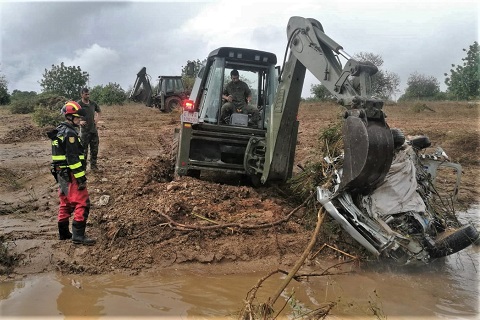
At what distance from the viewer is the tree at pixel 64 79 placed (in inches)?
1762

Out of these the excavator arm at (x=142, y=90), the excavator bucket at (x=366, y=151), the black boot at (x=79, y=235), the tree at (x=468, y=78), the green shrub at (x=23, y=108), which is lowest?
the black boot at (x=79, y=235)

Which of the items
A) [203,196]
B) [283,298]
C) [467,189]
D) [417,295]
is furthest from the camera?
[467,189]

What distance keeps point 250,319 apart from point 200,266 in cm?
187

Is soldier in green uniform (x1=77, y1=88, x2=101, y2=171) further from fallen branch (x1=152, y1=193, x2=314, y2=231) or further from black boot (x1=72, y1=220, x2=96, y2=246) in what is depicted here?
fallen branch (x1=152, y1=193, x2=314, y2=231)

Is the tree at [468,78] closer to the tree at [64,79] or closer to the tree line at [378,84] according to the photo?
the tree line at [378,84]

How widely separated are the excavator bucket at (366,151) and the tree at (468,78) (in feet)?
101

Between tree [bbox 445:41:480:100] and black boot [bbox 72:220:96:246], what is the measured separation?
31.9 metres

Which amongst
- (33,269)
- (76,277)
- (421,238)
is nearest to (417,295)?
(421,238)

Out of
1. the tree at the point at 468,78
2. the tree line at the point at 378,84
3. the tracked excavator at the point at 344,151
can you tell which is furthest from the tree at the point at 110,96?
the tracked excavator at the point at 344,151

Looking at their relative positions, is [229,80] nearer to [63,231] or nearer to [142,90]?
[63,231]

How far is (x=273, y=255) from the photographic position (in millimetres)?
4812

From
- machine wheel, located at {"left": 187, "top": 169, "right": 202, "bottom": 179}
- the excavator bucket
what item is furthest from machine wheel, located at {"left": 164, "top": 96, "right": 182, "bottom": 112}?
the excavator bucket

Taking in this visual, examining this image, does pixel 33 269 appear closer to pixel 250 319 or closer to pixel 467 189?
pixel 250 319

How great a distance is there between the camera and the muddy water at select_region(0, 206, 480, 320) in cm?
367
